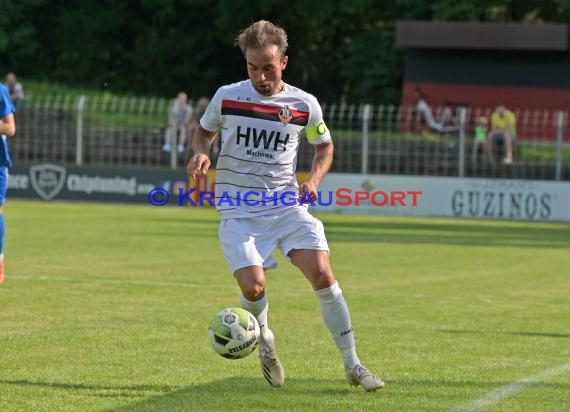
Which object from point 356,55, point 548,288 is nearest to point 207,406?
point 548,288

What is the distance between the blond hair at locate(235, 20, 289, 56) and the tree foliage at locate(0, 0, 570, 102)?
45.0 meters

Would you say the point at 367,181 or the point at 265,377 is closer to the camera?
the point at 265,377

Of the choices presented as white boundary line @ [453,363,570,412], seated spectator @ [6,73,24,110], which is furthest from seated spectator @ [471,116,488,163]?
white boundary line @ [453,363,570,412]

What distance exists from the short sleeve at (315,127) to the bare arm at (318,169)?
0.05m

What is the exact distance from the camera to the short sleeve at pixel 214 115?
310 inches

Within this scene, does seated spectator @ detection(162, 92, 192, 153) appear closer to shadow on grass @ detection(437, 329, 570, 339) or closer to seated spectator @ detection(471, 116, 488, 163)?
seated spectator @ detection(471, 116, 488, 163)

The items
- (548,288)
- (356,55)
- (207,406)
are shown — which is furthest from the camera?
(356,55)

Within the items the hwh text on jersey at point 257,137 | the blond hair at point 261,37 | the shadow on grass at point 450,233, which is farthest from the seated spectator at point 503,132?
the blond hair at point 261,37

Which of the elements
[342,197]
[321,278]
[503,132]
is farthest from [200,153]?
[503,132]

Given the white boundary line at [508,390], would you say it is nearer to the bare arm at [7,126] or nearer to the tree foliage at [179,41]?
the bare arm at [7,126]

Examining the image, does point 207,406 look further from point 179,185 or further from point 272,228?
point 179,185

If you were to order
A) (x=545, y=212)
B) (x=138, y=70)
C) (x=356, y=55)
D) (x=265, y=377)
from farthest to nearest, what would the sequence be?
(x=138, y=70), (x=356, y=55), (x=545, y=212), (x=265, y=377)

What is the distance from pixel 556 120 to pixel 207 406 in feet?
76.1

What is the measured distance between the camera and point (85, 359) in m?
8.70
